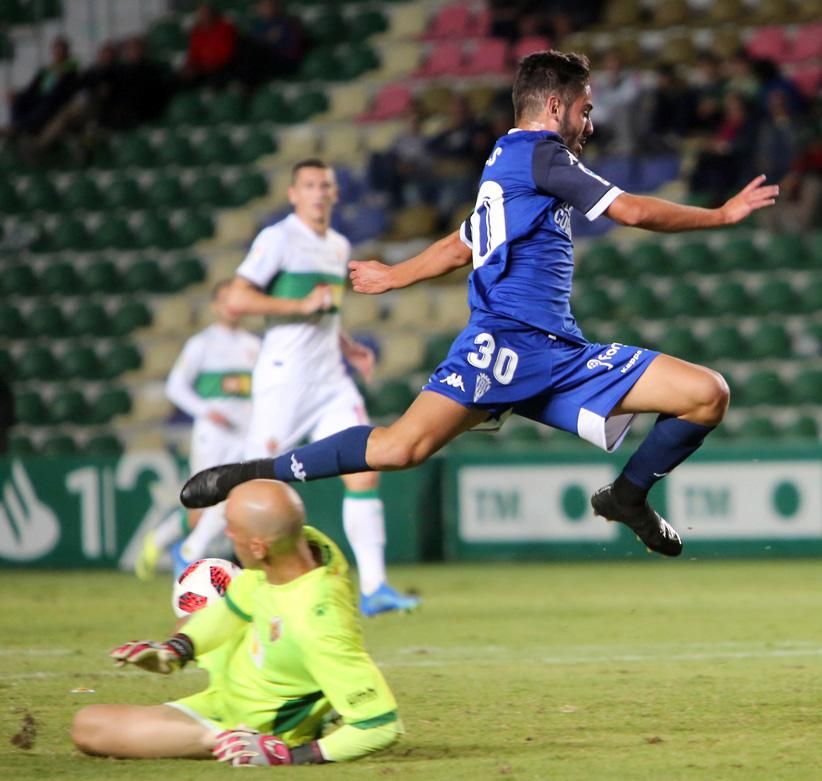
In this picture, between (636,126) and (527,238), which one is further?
(636,126)

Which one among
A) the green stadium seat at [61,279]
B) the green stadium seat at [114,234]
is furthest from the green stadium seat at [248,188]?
the green stadium seat at [61,279]

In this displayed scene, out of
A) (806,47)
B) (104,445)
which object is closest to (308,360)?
(104,445)

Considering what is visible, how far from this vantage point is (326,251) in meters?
9.41

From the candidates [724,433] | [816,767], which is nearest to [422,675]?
[816,767]

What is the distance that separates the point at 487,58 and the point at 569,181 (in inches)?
510

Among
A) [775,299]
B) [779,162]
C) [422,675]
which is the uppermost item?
[779,162]

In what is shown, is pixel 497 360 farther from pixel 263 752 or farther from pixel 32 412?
pixel 32 412

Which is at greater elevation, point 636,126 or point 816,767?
point 636,126

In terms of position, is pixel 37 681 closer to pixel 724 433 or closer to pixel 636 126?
pixel 724 433

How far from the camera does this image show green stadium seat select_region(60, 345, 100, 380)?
691 inches

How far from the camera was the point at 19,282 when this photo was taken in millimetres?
18641

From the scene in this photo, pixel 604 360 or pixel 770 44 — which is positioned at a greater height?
pixel 770 44

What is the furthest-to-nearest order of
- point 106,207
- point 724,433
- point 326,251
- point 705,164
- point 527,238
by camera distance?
point 106,207 < point 705,164 < point 724,433 < point 326,251 < point 527,238

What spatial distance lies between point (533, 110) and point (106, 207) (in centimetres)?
1369
